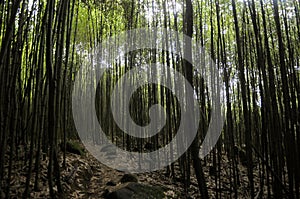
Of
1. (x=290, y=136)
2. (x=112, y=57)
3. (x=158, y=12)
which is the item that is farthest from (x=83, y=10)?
(x=290, y=136)

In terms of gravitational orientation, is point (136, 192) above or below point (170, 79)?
below

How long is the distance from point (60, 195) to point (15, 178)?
57 cm

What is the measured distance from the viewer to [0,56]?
2057 millimetres

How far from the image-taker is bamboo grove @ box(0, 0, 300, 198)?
2.71 m

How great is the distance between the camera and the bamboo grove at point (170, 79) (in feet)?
8.88

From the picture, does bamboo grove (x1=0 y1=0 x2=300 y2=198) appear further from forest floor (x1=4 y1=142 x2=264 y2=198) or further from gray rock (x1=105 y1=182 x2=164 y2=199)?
gray rock (x1=105 y1=182 x2=164 y2=199)

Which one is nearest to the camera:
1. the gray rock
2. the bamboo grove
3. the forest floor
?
the bamboo grove

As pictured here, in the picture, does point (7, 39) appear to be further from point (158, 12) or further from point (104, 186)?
point (158, 12)

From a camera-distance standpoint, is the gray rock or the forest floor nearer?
the forest floor

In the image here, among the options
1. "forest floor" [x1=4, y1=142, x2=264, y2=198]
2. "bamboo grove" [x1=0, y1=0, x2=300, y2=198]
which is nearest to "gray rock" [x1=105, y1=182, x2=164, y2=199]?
"forest floor" [x1=4, y1=142, x2=264, y2=198]

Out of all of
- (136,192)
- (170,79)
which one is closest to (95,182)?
(136,192)

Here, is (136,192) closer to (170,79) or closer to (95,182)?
(95,182)

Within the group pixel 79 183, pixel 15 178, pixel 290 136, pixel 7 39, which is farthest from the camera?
pixel 79 183

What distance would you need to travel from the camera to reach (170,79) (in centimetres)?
469
